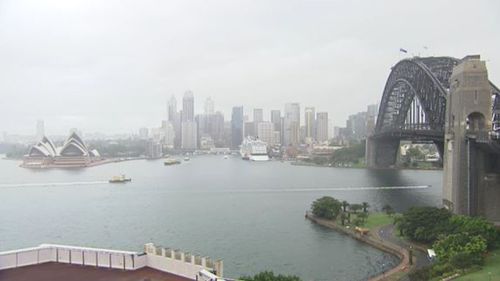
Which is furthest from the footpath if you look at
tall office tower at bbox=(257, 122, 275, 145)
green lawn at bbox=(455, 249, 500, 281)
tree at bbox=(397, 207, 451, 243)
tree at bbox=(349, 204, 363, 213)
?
tall office tower at bbox=(257, 122, 275, 145)

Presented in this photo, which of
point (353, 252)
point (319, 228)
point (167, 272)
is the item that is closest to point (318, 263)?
point (353, 252)

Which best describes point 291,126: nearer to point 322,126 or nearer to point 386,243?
point 322,126

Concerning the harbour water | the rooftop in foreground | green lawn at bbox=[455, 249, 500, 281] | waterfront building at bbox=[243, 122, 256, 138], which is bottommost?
the harbour water

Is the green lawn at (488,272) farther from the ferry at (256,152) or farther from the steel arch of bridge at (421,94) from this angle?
the ferry at (256,152)

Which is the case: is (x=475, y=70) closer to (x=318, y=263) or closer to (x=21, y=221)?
(x=318, y=263)

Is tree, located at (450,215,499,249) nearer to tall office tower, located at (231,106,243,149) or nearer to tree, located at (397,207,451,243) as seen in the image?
tree, located at (397,207,451,243)
